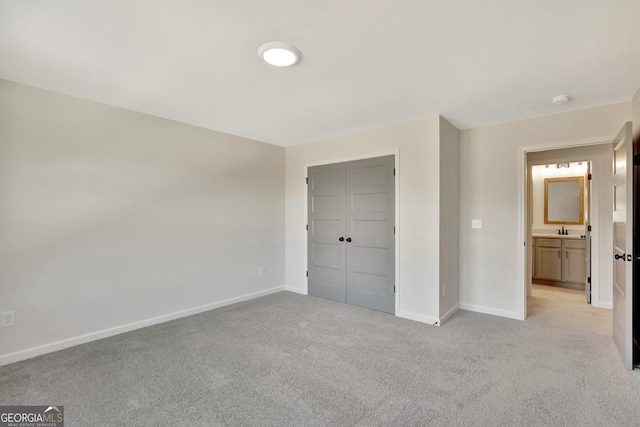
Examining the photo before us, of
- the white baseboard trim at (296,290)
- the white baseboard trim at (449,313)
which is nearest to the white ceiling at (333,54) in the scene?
the white baseboard trim at (449,313)

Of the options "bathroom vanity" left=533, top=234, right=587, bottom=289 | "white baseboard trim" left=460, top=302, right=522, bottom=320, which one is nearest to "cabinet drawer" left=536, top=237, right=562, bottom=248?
"bathroom vanity" left=533, top=234, right=587, bottom=289

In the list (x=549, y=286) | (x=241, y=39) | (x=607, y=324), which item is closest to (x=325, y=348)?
A: (x=241, y=39)

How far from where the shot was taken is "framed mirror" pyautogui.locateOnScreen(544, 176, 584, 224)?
5.16 meters

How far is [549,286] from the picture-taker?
5070mm

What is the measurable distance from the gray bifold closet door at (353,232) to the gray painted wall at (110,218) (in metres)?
1.01

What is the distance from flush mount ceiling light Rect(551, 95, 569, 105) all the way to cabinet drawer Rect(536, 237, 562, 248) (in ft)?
9.81

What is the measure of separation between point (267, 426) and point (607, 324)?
3.84 meters

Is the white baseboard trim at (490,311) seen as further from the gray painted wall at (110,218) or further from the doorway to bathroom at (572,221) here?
the gray painted wall at (110,218)

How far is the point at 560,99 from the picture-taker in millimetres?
2814

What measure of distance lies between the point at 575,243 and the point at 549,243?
1.10 ft

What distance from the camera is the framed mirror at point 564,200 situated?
516 cm

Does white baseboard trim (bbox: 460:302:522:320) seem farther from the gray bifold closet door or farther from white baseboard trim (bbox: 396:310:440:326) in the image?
the gray bifold closet door

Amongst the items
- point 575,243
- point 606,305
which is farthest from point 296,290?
point 575,243

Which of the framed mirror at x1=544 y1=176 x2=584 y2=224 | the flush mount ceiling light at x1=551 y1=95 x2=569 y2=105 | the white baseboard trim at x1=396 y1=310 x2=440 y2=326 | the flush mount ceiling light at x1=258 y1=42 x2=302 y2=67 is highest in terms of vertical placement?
the flush mount ceiling light at x1=258 y1=42 x2=302 y2=67
